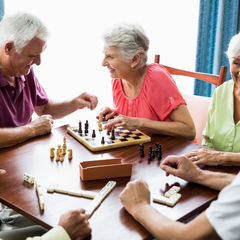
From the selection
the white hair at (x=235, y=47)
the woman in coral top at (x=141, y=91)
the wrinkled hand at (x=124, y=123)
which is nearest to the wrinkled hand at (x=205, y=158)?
the woman in coral top at (x=141, y=91)

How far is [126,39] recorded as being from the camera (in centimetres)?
205

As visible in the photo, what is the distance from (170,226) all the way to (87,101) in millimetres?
1483

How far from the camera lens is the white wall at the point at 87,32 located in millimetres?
2898

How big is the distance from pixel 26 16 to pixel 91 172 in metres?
1.14

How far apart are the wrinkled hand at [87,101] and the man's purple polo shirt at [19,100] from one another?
1.06 ft

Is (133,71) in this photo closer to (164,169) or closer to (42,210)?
(164,169)

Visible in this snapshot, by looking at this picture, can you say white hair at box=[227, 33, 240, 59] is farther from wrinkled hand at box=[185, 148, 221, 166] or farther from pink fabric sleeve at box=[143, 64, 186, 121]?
wrinkled hand at box=[185, 148, 221, 166]

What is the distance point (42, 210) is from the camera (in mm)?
1124

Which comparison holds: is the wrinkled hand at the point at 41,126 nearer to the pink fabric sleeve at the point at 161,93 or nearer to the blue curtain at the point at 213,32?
the pink fabric sleeve at the point at 161,93

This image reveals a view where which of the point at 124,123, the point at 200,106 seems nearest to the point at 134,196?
the point at 124,123

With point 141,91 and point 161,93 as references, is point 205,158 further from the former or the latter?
point 141,91

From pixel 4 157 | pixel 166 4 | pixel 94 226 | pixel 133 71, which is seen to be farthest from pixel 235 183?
pixel 166 4

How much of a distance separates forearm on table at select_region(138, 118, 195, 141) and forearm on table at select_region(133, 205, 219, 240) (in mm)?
887

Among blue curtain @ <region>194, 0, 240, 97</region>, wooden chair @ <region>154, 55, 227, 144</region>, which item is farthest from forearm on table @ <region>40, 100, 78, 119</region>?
blue curtain @ <region>194, 0, 240, 97</region>
